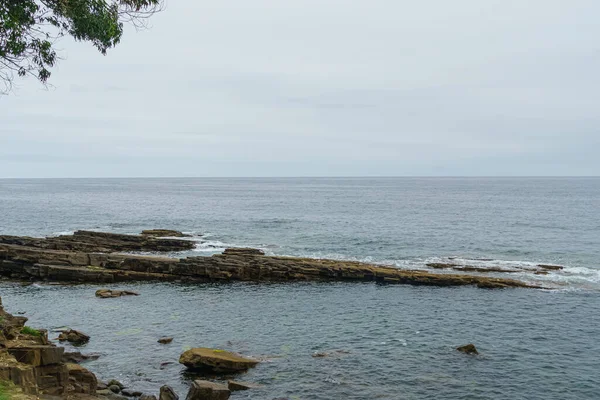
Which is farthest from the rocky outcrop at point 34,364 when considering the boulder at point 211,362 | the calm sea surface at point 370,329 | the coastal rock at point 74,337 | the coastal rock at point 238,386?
the coastal rock at point 74,337

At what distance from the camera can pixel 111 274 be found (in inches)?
1949

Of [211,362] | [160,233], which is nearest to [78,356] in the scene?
[211,362]

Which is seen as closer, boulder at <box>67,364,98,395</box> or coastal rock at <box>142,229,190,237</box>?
boulder at <box>67,364,98,395</box>

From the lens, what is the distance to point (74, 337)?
3059 centimetres

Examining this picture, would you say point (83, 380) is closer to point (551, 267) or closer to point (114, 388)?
point (114, 388)

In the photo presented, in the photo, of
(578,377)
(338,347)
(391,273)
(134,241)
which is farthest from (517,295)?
(134,241)

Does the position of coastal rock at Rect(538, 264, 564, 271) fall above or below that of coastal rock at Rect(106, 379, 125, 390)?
above

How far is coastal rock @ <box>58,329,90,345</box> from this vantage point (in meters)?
30.6

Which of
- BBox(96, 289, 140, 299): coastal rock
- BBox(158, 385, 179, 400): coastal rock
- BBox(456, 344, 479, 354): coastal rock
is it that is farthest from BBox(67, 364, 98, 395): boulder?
BBox(96, 289, 140, 299): coastal rock

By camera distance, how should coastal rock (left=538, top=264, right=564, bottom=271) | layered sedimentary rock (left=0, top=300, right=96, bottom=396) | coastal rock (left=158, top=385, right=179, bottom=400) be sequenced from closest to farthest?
layered sedimentary rock (left=0, top=300, right=96, bottom=396) < coastal rock (left=158, top=385, right=179, bottom=400) < coastal rock (left=538, top=264, right=564, bottom=271)

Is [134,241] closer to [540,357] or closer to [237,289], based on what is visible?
[237,289]

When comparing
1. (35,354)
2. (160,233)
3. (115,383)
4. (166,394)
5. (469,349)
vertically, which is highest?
(35,354)

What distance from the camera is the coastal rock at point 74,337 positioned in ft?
100

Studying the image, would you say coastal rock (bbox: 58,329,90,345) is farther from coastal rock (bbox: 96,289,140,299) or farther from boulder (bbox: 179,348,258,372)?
coastal rock (bbox: 96,289,140,299)
